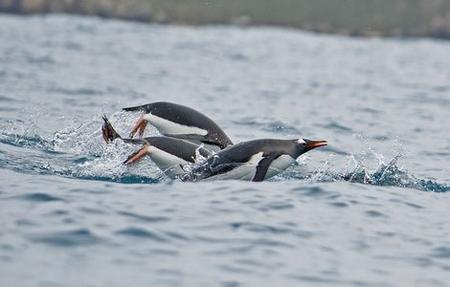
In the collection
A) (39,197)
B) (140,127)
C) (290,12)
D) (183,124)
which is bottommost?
(290,12)

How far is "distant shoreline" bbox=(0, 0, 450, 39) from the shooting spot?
85188 mm

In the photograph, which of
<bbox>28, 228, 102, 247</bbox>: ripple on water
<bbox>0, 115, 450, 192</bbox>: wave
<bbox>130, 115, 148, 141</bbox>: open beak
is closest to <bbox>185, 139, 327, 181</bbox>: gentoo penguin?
<bbox>0, 115, 450, 192</bbox>: wave

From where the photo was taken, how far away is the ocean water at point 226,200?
8734 mm

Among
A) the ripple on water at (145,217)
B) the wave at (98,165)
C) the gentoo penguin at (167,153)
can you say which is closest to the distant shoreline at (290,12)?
the wave at (98,165)

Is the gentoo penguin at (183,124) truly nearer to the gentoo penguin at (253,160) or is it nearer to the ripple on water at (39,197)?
the gentoo penguin at (253,160)

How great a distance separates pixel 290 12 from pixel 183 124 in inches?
3908

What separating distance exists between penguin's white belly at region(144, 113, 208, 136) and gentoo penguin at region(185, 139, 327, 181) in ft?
5.31

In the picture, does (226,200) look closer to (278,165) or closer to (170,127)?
(278,165)

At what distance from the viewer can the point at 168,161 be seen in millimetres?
13438

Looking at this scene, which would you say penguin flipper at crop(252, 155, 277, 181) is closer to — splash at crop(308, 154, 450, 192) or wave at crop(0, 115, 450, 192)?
wave at crop(0, 115, 450, 192)

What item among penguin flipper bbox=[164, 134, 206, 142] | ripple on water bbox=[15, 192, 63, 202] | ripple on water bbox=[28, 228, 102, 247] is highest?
penguin flipper bbox=[164, 134, 206, 142]

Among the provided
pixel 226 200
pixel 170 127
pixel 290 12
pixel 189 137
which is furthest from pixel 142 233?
pixel 290 12

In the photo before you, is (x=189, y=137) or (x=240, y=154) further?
(x=189, y=137)

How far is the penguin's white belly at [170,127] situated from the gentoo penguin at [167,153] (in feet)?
4.17
